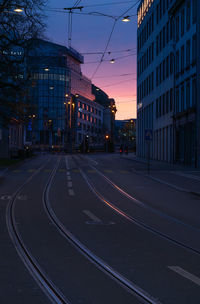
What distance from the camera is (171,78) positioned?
151 ft

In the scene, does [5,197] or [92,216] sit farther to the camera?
[5,197]

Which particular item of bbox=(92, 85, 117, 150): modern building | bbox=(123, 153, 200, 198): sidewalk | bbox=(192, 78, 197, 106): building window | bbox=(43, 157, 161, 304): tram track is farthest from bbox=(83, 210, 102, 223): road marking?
bbox=(92, 85, 117, 150): modern building

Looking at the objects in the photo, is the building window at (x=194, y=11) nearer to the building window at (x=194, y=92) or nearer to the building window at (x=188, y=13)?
the building window at (x=188, y=13)

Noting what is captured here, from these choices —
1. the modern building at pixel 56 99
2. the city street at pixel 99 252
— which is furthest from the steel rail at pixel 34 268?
the modern building at pixel 56 99

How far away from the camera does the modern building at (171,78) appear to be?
125 ft

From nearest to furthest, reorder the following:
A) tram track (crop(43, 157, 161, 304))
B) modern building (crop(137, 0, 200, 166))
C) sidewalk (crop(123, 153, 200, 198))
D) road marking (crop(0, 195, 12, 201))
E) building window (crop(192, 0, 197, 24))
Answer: tram track (crop(43, 157, 161, 304))
road marking (crop(0, 195, 12, 201))
sidewalk (crop(123, 153, 200, 198))
building window (crop(192, 0, 197, 24))
modern building (crop(137, 0, 200, 166))

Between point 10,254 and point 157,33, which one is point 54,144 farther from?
point 10,254

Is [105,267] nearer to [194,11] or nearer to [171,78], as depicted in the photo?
[194,11]

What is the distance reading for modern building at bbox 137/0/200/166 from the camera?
125 feet

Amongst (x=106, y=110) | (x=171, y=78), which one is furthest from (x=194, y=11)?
(x=106, y=110)

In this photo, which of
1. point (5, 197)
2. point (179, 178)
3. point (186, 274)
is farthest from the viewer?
point (179, 178)

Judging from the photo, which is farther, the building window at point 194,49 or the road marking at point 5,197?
the building window at point 194,49

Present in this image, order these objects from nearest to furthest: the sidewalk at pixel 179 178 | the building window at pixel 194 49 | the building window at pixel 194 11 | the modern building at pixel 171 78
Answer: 1. the sidewalk at pixel 179 178
2. the building window at pixel 194 49
3. the building window at pixel 194 11
4. the modern building at pixel 171 78

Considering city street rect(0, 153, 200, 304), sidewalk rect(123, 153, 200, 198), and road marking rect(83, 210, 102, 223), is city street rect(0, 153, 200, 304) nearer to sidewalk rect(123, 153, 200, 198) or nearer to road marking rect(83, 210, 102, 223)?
road marking rect(83, 210, 102, 223)
